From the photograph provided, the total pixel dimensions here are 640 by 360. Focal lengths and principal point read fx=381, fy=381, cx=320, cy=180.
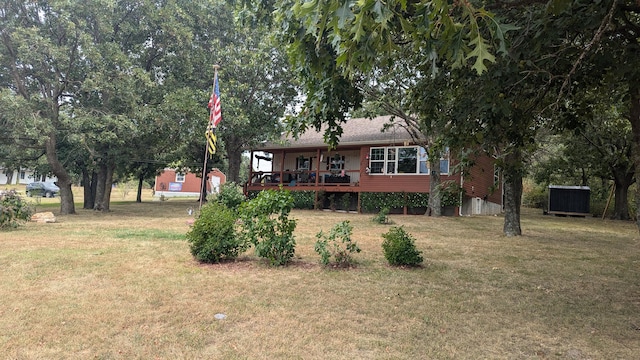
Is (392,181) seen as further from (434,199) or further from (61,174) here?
(61,174)

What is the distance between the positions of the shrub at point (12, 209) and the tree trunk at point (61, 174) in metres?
5.09

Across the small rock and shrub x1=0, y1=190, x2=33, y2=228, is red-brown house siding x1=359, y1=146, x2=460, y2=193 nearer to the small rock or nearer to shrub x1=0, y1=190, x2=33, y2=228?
the small rock

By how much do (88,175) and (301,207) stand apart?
12461mm

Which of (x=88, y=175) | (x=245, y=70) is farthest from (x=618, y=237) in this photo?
(x=88, y=175)

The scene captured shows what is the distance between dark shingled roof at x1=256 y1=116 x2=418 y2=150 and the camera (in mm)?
18422

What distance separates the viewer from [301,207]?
20.8 m

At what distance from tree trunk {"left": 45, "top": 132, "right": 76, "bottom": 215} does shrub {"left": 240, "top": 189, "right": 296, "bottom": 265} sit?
12.7 metres

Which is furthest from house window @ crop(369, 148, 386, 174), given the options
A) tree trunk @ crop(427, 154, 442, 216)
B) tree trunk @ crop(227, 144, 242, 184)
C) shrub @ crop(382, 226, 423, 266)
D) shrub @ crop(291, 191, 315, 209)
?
shrub @ crop(382, 226, 423, 266)

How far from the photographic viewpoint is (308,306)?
426cm

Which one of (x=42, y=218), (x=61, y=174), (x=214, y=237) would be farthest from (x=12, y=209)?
(x=214, y=237)

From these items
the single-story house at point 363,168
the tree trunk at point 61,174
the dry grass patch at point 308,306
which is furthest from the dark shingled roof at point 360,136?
the dry grass patch at point 308,306

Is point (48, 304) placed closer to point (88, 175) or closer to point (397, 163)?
point (397, 163)

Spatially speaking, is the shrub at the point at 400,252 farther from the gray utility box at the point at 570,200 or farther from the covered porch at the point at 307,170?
the gray utility box at the point at 570,200

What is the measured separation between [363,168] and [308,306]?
1517 centimetres
